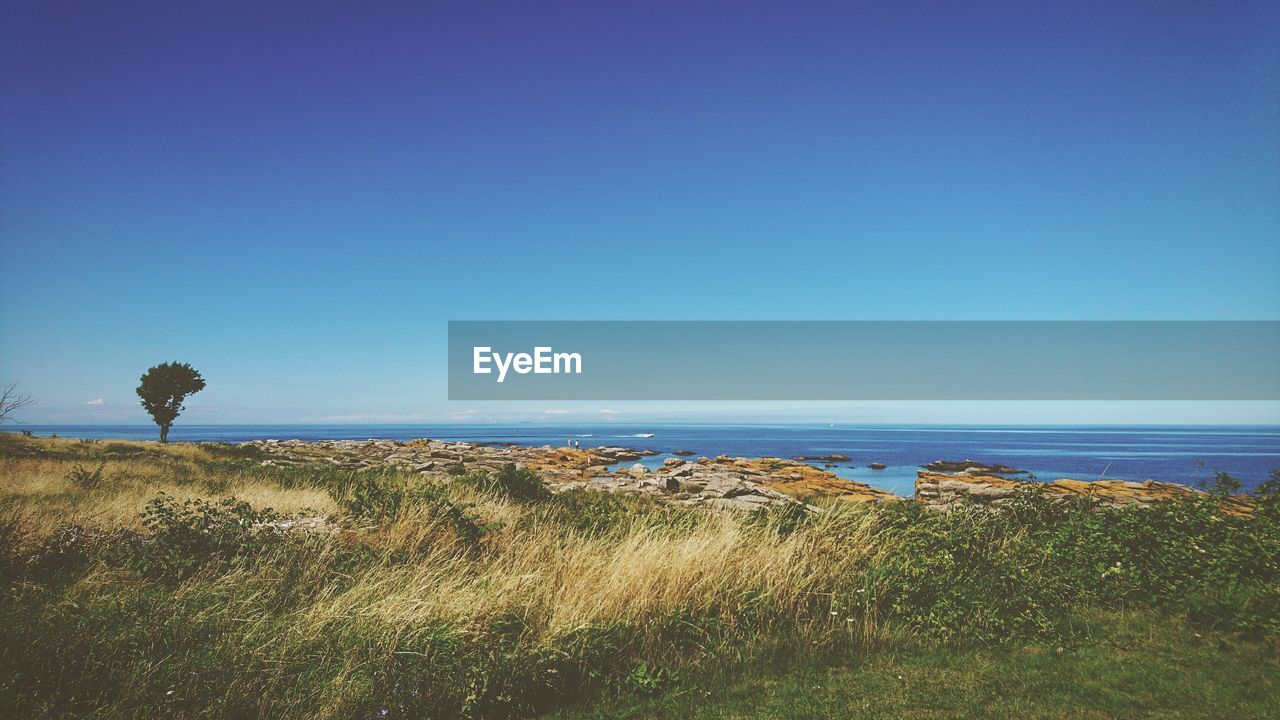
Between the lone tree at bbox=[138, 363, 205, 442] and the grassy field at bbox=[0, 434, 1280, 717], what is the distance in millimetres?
51837

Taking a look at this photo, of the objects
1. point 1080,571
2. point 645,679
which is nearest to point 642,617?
point 645,679

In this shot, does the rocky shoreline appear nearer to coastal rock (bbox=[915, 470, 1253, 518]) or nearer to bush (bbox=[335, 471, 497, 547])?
coastal rock (bbox=[915, 470, 1253, 518])

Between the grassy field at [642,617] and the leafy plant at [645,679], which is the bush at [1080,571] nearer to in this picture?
the grassy field at [642,617]

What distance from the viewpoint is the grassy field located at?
4707 mm

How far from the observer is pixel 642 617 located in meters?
5.98

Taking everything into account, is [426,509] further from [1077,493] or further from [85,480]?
[1077,493]

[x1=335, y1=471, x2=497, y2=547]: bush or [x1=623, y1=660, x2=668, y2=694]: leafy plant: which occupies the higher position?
[x1=335, y1=471, x2=497, y2=547]: bush

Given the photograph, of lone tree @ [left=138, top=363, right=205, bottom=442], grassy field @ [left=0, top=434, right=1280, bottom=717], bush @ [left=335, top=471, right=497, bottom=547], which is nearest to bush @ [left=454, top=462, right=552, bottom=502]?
bush @ [left=335, top=471, right=497, bottom=547]

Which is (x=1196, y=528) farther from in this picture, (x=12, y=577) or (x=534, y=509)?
(x=12, y=577)

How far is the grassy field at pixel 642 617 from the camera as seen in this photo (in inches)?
185

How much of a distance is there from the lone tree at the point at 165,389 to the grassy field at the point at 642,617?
51837 mm

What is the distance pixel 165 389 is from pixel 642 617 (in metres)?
61.9

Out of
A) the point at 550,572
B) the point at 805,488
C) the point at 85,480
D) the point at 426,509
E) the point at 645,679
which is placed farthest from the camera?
the point at 805,488

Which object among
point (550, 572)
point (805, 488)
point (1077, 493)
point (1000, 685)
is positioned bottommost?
point (805, 488)
